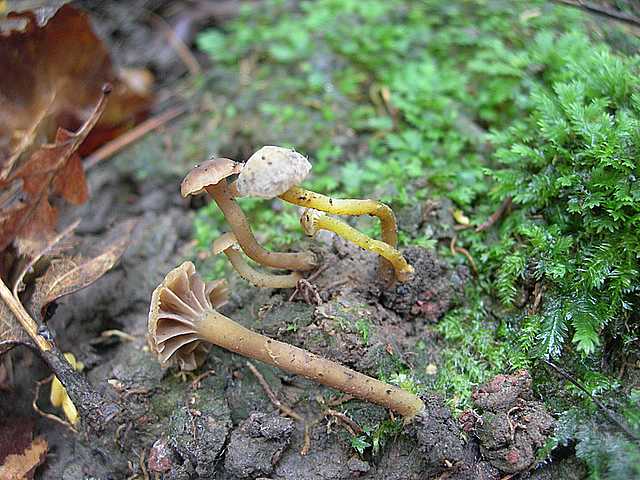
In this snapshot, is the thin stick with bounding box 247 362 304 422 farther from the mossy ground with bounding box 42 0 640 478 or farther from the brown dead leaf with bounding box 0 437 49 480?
the brown dead leaf with bounding box 0 437 49 480

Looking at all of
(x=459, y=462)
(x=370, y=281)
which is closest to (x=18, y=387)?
(x=370, y=281)

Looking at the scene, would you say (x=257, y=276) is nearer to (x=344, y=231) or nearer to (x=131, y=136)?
(x=344, y=231)

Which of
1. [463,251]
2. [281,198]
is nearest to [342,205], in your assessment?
[281,198]

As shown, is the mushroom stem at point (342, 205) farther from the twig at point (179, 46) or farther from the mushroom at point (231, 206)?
the twig at point (179, 46)

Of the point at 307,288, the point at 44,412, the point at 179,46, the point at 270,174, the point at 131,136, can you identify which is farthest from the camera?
the point at 179,46

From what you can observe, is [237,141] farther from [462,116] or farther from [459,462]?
[459,462]

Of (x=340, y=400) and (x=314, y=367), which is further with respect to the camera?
(x=340, y=400)
